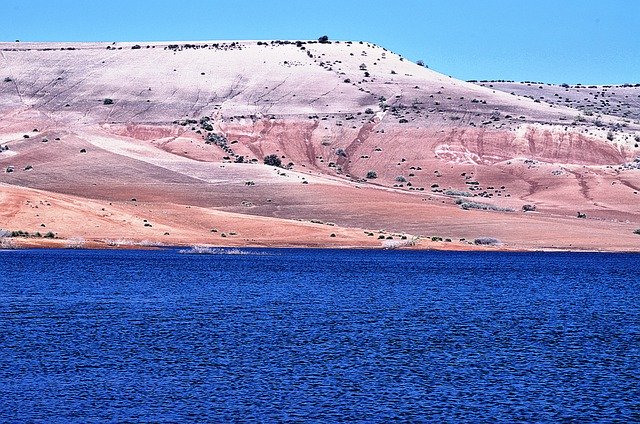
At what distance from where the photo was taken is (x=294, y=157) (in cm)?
14725

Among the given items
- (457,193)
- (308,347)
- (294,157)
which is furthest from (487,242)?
(308,347)

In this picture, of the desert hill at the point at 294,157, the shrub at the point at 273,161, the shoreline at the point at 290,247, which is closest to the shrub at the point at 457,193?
the desert hill at the point at 294,157

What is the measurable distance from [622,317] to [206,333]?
71.4ft

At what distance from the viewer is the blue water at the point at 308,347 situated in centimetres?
2833

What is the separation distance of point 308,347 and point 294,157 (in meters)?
110

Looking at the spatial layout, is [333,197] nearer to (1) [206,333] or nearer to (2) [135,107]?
(2) [135,107]

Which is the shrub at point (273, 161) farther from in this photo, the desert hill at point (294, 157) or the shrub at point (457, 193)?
the shrub at point (457, 193)

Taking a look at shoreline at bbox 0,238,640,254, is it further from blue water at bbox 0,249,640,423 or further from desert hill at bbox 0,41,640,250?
blue water at bbox 0,249,640,423

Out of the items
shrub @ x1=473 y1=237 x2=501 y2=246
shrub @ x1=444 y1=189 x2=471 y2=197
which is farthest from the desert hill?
shrub @ x1=473 y1=237 x2=501 y2=246

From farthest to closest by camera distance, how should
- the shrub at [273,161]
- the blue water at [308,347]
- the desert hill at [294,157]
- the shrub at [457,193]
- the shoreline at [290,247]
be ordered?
the shrub at [273,161] → the shrub at [457,193] → the desert hill at [294,157] → the shoreline at [290,247] → the blue water at [308,347]

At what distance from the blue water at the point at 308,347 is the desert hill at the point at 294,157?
100.0 ft

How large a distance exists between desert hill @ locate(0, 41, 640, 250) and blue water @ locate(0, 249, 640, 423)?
100.0 feet

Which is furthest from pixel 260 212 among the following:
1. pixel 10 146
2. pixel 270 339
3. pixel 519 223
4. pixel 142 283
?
pixel 270 339

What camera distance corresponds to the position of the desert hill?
10219 centimetres
